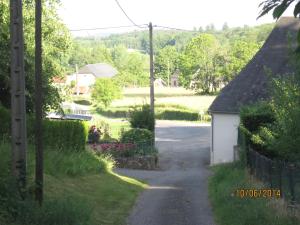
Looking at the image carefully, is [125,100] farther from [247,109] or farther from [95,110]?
[247,109]

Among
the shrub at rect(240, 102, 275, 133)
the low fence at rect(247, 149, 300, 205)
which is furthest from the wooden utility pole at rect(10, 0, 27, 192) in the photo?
the shrub at rect(240, 102, 275, 133)

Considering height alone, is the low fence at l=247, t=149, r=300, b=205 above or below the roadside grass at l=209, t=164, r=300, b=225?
above

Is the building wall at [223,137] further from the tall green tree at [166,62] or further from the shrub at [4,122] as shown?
the tall green tree at [166,62]

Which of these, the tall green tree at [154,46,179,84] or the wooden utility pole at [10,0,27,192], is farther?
the tall green tree at [154,46,179,84]

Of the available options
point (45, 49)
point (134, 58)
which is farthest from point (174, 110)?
point (134, 58)

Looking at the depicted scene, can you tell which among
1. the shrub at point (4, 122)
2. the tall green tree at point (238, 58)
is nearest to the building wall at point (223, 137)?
the shrub at point (4, 122)

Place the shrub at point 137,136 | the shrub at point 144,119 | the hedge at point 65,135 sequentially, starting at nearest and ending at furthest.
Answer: the hedge at point 65,135
the shrub at point 137,136
the shrub at point 144,119

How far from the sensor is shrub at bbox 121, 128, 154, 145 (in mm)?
32219

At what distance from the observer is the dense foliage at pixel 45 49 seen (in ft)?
60.9

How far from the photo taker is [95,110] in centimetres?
8738

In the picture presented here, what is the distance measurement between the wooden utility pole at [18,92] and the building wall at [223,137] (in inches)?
904

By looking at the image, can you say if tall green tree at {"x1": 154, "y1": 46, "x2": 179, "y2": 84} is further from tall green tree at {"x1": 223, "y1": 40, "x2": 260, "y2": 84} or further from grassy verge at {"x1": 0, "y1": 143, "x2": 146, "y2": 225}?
grassy verge at {"x1": 0, "y1": 143, "x2": 146, "y2": 225}

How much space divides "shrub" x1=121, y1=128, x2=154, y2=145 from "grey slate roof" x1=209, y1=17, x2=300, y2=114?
403 centimetres
